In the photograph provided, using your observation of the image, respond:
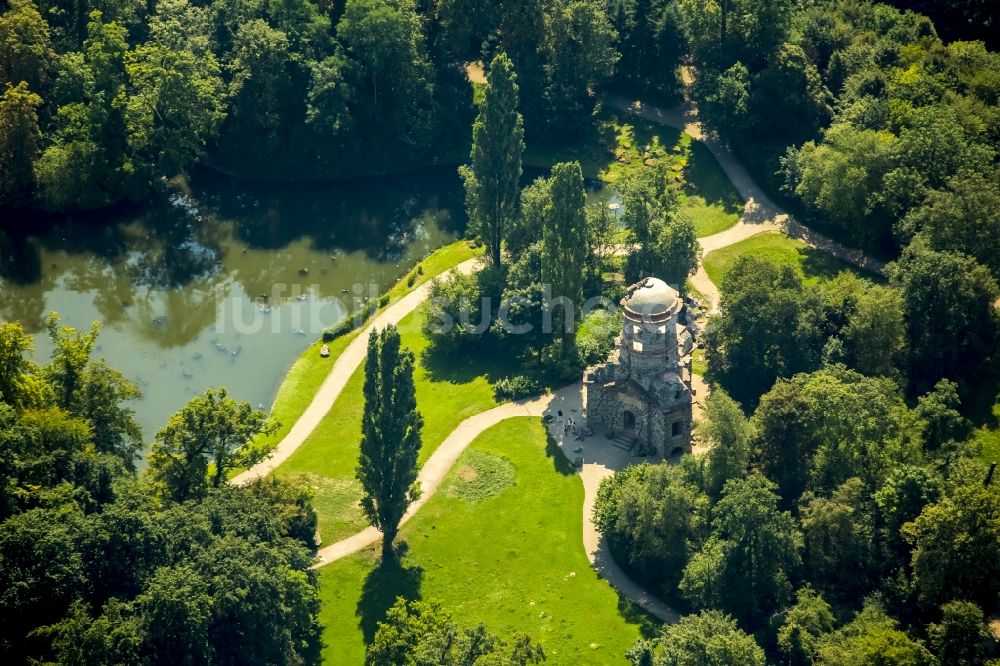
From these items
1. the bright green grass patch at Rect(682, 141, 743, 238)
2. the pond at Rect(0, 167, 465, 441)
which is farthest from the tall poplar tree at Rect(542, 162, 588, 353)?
the pond at Rect(0, 167, 465, 441)

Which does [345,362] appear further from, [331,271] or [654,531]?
[654,531]

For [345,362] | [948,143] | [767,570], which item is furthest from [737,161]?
[767,570]

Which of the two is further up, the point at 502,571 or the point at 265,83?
the point at 265,83

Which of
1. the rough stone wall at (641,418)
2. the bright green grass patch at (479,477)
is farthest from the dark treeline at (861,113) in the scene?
the bright green grass patch at (479,477)

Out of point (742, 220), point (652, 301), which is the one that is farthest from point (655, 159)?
point (652, 301)

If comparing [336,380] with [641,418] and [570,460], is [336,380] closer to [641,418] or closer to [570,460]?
[570,460]

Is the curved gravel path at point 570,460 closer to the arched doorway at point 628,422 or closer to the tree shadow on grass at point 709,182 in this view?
the arched doorway at point 628,422

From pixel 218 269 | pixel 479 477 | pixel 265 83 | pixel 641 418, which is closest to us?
pixel 641 418
